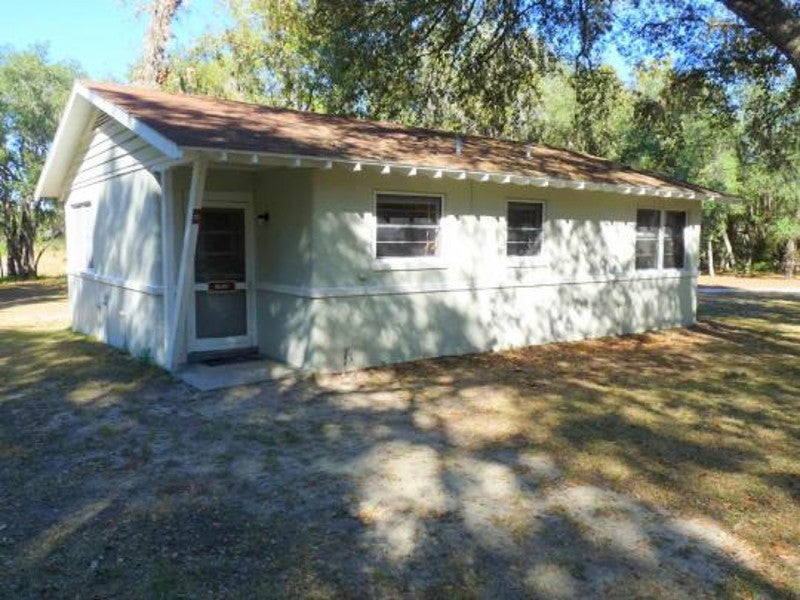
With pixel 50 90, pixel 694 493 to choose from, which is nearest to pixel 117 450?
pixel 694 493

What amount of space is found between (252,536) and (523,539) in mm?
1664

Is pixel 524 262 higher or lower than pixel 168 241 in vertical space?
lower

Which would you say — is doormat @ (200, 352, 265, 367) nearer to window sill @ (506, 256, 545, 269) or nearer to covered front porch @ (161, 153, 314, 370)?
covered front porch @ (161, 153, 314, 370)

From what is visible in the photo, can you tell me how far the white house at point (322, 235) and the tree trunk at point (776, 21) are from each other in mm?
3093

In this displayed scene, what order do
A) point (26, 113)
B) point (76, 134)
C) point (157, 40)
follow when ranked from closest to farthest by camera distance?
point (76, 134) → point (157, 40) → point (26, 113)

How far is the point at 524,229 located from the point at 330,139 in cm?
353

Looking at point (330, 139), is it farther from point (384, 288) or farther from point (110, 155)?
point (110, 155)

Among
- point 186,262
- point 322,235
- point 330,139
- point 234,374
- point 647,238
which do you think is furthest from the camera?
point 647,238

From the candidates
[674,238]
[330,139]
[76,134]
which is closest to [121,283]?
[76,134]

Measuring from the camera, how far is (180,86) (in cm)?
2469

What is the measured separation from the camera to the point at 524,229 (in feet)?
36.0

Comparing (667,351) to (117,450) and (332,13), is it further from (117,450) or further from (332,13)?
(117,450)

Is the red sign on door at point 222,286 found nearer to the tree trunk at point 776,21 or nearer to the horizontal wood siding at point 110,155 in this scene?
the horizontal wood siding at point 110,155

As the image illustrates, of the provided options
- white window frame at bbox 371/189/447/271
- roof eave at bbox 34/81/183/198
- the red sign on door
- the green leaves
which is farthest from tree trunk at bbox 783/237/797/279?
the green leaves
